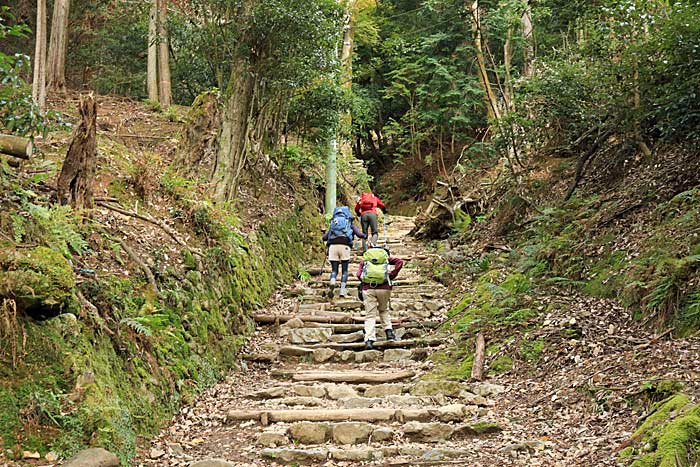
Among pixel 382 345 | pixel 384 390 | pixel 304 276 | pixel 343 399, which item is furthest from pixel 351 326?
pixel 304 276

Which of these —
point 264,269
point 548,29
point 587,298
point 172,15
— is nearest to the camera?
point 587,298

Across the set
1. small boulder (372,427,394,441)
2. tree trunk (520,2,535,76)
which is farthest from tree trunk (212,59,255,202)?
tree trunk (520,2,535,76)

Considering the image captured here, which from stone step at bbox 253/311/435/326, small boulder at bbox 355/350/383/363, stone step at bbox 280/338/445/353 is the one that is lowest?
small boulder at bbox 355/350/383/363

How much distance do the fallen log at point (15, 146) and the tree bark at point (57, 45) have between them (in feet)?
42.1

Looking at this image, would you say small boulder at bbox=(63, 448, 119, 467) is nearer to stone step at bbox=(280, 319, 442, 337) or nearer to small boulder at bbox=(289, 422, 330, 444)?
small boulder at bbox=(289, 422, 330, 444)

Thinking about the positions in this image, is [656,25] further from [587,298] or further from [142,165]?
[142,165]

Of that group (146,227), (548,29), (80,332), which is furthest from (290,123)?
(80,332)

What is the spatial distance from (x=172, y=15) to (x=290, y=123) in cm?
393

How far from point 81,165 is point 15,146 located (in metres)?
1.26

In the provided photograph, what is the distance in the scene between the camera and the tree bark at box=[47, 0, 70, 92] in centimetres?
1716

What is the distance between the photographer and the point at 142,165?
10.1 meters

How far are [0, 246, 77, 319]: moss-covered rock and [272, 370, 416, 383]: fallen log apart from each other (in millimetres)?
4023

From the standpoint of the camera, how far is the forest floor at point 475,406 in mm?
5688

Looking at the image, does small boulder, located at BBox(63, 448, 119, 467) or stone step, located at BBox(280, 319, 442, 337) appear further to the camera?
stone step, located at BBox(280, 319, 442, 337)
